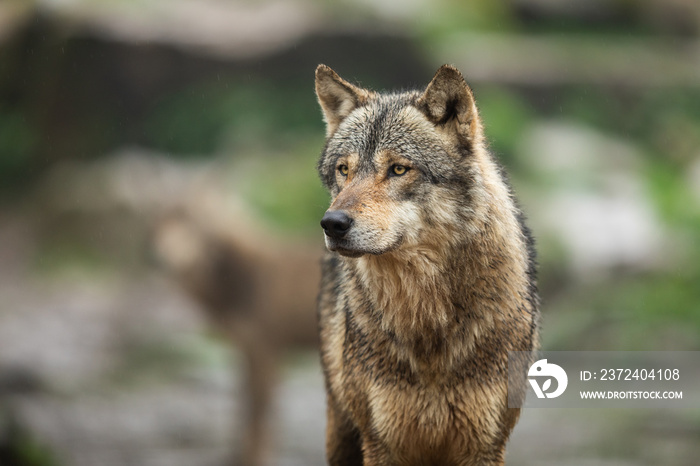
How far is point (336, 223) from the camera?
391 cm

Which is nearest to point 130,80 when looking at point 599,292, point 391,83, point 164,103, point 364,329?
point 164,103

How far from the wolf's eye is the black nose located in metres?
0.48

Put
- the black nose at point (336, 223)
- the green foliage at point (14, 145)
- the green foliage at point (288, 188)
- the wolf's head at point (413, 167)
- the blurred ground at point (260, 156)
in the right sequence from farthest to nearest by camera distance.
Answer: the green foliage at point (14, 145) → the green foliage at point (288, 188) → the blurred ground at point (260, 156) → the wolf's head at point (413, 167) → the black nose at point (336, 223)

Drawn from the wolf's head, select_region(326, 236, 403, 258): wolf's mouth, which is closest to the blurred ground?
the wolf's head

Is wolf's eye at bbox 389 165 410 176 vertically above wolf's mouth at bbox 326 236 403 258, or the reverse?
wolf's eye at bbox 389 165 410 176

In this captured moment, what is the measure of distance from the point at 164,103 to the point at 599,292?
27.3 feet

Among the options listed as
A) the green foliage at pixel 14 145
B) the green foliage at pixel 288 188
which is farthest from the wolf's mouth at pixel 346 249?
the green foliage at pixel 14 145

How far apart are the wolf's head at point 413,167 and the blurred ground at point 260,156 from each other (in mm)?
7260

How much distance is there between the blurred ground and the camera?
467 inches

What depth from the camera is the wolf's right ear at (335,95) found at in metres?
4.72

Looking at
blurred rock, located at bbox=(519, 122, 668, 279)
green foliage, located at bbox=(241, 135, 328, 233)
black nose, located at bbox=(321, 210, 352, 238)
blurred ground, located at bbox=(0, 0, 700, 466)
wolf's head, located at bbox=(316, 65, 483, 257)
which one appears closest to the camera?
black nose, located at bbox=(321, 210, 352, 238)

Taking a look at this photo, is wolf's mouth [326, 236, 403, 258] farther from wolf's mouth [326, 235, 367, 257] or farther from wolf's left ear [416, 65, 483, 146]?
wolf's left ear [416, 65, 483, 146]

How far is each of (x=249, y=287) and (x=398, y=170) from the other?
20.2 ft

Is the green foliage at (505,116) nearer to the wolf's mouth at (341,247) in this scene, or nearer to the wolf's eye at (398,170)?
the wolf's eye at (398,170)
